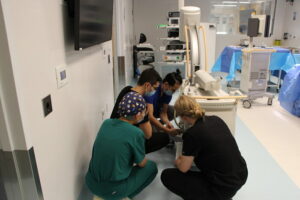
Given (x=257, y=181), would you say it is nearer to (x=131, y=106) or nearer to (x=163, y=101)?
(x=163, y=101)

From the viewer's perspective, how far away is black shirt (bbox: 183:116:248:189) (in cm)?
158

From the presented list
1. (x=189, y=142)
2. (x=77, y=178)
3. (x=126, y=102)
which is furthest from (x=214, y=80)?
(x=77, y=178)

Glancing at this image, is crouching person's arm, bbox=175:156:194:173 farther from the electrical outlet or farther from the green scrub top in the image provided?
the electrical outlet

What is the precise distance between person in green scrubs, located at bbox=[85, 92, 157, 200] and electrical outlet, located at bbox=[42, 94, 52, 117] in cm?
43

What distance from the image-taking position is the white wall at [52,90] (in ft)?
3.39

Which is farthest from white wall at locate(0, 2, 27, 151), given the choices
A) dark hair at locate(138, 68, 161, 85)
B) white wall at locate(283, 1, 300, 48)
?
white wall at locate(283, 1, 300, 48)

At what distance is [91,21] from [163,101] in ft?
3.82

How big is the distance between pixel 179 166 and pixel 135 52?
15.1ft

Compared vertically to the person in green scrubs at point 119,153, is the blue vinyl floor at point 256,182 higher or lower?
lower

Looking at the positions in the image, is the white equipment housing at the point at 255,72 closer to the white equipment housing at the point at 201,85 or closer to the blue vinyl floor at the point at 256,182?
the blue vinyl floor at the point at 256,182

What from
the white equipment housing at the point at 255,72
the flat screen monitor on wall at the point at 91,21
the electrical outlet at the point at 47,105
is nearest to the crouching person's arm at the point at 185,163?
the electrical outlet at the point at 47,105

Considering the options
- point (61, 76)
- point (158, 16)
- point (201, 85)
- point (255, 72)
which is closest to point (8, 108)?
point (61, 76)

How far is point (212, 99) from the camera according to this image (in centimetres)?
204

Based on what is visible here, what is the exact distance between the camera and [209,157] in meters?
1.62
